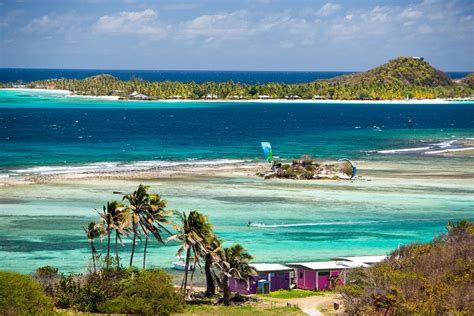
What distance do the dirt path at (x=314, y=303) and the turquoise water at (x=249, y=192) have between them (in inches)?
327

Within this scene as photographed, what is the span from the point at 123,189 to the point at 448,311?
47.9 metres

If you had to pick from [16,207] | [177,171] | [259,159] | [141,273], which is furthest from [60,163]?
[141,273]

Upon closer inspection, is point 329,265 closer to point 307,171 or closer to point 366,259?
point 366,259

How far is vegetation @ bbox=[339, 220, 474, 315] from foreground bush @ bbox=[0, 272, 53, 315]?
12278 mm

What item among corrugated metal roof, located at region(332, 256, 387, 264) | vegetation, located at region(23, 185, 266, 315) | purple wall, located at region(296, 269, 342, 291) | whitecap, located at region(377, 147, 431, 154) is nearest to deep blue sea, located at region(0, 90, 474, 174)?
whitecap, located at region(377, 147, 431, 154)

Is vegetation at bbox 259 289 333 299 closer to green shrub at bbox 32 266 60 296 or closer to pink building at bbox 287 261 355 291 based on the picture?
pink building at bbox 287 261 355 291

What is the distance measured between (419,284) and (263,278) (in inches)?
446

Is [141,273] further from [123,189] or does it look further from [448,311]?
[123,189]

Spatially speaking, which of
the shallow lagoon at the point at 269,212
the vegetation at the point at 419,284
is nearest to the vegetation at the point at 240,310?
the vegetation at the point at 419,284

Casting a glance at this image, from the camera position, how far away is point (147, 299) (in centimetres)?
4062

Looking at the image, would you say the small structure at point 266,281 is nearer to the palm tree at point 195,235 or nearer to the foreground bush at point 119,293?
the palm tree at point 195,235

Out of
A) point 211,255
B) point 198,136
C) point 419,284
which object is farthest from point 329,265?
point 198,136

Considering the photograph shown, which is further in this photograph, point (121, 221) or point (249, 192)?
point (249, 192)

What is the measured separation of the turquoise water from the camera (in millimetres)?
57688
